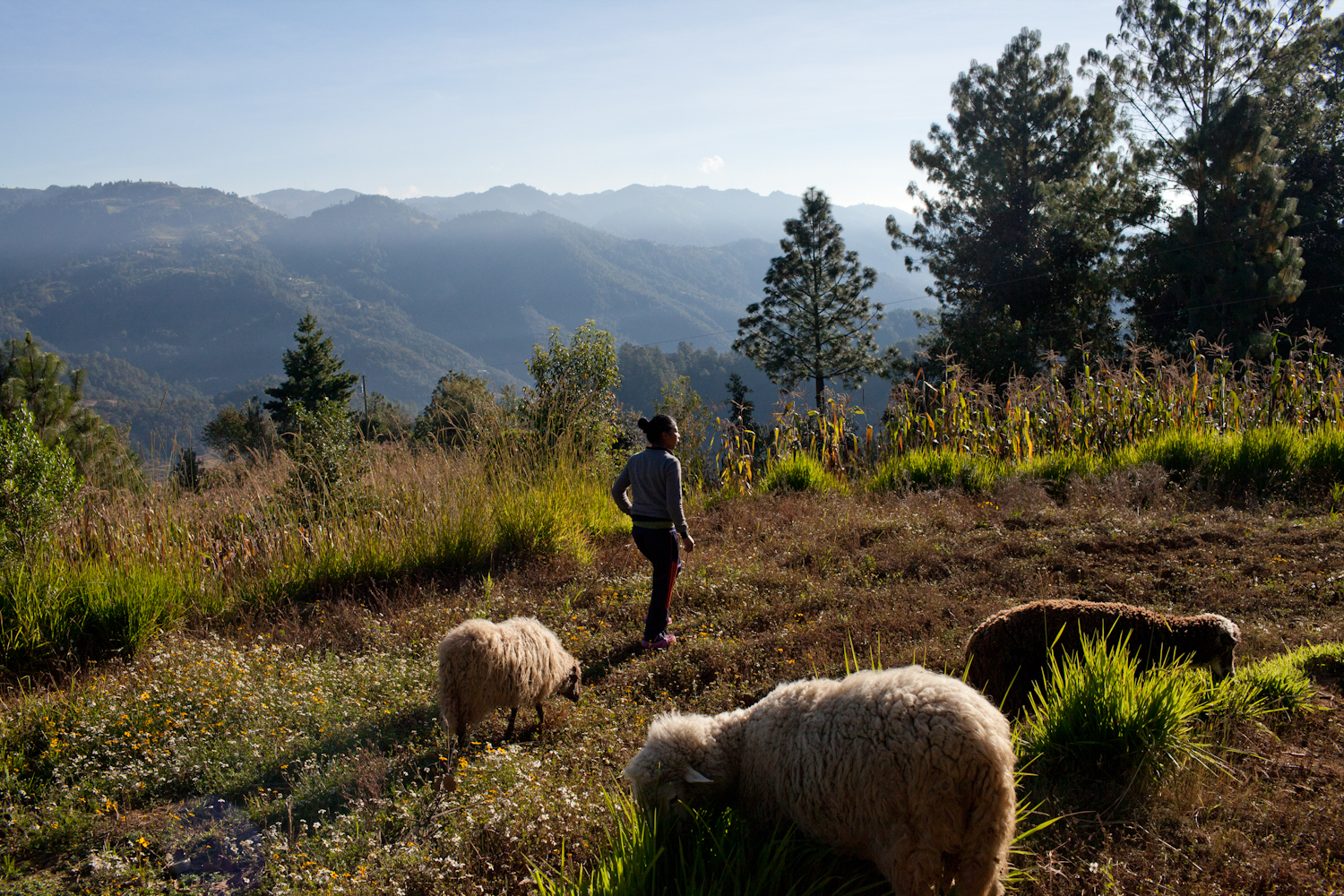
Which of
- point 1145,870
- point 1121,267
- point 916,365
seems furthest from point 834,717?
point 1121,267

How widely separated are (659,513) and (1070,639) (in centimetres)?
282

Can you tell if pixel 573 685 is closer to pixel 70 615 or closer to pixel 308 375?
pixel 70 615

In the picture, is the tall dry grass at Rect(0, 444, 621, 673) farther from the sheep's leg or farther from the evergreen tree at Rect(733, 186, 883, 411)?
the evergreen tree at Rect(733, 186, 883, 411)

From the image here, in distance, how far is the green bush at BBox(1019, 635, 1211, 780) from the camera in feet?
9.14

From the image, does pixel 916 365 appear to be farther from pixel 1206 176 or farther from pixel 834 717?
pixel 834 717

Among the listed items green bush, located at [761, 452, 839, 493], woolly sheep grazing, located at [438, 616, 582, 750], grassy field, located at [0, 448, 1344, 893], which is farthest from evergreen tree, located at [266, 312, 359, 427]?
woolly sheep grazing, located at [438, 616, 582, 750]

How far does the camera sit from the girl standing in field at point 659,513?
5207 millimetres

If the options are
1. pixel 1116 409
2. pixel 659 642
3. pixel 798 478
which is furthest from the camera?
pixel 1116 409

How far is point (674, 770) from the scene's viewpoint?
2582 millimetres

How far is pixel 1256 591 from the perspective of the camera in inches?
181

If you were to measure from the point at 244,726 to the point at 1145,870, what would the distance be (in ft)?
14.6

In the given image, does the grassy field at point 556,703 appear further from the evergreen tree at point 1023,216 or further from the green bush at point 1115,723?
the evergreen tree at point 1023,216

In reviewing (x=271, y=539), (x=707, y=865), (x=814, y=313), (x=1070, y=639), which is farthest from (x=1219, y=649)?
(x=814, y=313)

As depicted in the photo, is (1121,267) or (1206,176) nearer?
(1206,176)
